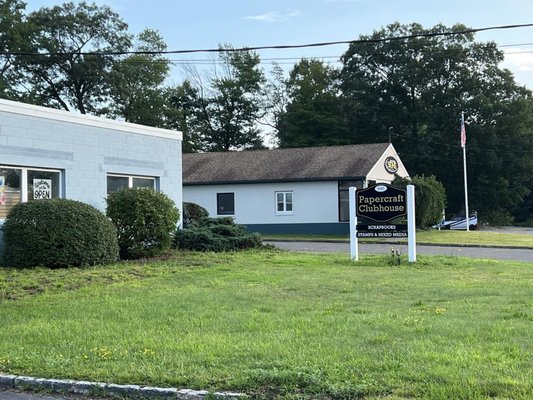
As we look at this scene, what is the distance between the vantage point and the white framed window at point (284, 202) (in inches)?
1353

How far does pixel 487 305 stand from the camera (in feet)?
29.6

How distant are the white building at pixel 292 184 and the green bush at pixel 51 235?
19.6 m

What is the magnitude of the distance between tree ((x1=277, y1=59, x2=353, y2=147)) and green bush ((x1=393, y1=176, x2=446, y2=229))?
2707 centimetres

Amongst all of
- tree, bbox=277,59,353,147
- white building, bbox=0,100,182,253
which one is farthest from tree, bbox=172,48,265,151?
white building, bbox=0,100,182,253

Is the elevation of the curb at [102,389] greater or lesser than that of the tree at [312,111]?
lesser

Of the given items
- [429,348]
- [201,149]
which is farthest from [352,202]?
[201,149]

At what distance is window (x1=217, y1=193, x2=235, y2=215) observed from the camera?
35625 mm

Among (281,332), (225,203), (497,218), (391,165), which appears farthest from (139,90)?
(281,332)

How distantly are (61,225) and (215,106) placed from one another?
52.2 meters

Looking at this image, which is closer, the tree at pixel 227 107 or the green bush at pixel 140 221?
the green bush at pixel 140 221

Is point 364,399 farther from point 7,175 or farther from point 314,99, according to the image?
point 314,99

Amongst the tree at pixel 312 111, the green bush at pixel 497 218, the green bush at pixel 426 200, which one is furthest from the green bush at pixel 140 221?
the green bush at pixel 497 218

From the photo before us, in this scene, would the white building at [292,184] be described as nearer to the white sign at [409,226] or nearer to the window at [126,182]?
the window at [126,182]

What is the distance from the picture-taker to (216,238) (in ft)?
63.4
